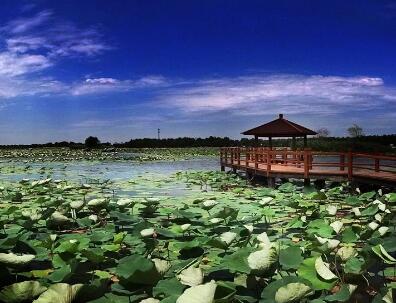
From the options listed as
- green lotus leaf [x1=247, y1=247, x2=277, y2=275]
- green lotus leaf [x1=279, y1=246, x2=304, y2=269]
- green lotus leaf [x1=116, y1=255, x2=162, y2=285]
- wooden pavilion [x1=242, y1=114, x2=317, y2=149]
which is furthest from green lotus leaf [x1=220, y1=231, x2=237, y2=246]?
wooden pavilion [x1=242, y1=114, x2=317, y2=149]

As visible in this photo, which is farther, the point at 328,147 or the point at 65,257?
the point at 328,147

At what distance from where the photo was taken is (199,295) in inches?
82.0

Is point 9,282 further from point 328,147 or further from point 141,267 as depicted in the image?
point 328,147

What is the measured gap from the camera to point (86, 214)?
18.6 feet

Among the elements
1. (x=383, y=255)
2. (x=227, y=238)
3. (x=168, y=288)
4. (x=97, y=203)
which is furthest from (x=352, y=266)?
(x=97, y=203)

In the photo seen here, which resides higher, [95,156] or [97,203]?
[97,203]

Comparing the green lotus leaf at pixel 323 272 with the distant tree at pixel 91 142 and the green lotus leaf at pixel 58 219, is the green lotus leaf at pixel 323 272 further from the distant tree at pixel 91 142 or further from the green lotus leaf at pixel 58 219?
the distant tree at pixel 91 142

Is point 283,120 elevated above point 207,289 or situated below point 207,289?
above

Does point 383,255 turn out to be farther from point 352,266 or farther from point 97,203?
point 97,203

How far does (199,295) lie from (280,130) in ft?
51.5

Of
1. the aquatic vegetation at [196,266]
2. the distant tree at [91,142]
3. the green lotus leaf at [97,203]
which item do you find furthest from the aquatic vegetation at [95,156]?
the aquatic vegetation at [196,266]

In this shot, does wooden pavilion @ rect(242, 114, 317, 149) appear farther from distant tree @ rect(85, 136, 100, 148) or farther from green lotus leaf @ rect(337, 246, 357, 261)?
distant tree @ rect(85, 136, 100, 148)

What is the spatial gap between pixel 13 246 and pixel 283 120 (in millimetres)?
15451

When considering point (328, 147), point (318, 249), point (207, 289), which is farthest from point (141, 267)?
point (328, 147)
